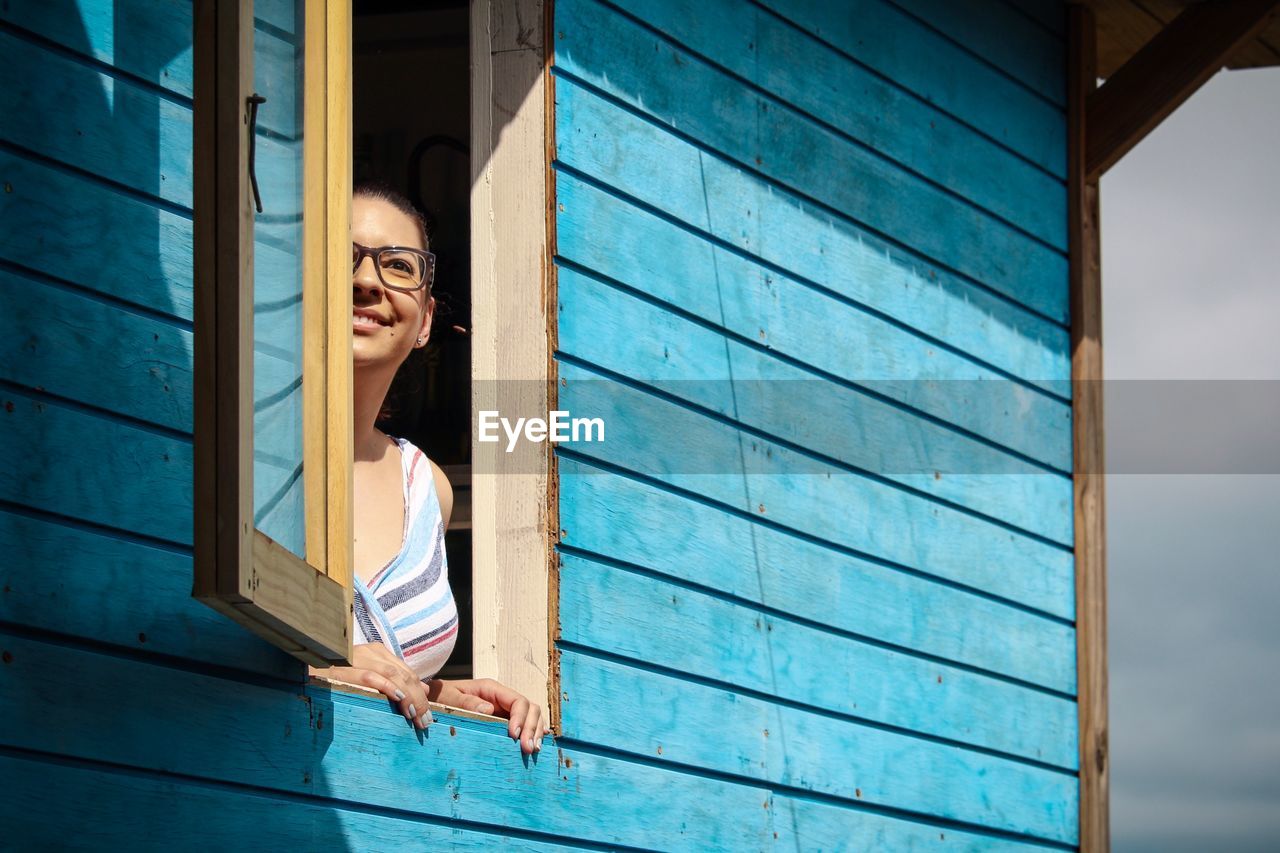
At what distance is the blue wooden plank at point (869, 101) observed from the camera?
4156 millimetres

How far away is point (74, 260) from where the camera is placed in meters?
2.75

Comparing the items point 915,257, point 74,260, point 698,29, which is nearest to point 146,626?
point 74,260

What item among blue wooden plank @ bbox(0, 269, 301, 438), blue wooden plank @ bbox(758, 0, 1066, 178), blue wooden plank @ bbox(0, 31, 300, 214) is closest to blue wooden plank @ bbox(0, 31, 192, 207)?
blue wooden plank @ bbox(0, 31, 300, 214)

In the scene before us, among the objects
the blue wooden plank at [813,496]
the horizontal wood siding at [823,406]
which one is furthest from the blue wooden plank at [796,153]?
the blue wooden plank at [813,496]

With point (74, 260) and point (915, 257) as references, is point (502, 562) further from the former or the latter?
point (915, 257)

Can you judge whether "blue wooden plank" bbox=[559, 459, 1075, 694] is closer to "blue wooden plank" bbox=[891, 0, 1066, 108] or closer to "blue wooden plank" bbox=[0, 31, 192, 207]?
"blue wooden plank" bbox=[0, 31, 192, 207]

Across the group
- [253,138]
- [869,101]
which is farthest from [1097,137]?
[253,138]

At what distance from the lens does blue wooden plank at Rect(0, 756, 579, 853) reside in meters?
2.59

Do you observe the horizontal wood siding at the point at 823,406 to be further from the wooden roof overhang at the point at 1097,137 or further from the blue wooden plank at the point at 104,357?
the blue wooden plank at the point at 104,357

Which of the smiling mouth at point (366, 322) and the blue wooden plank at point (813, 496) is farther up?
the smiling mouth at point (366, 322)

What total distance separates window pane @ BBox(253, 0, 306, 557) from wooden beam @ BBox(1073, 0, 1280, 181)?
3166mm

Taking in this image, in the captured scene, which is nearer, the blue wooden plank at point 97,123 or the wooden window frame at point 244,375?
the wooden window frame at point 244,375

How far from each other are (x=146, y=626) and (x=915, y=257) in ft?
8.13

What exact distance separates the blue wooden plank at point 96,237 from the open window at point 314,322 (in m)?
0.25
